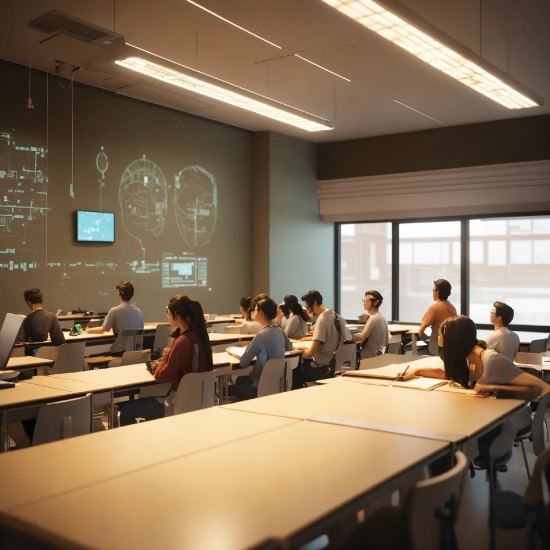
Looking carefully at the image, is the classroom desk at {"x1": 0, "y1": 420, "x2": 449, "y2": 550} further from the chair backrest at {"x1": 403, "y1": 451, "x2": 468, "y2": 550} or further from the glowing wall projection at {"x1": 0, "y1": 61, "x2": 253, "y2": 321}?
the glowing wall projection at {"x1": 0, "y1": 61, "x2": 253, "y2": 321}

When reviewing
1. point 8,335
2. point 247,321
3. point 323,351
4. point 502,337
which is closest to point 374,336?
point 323,351

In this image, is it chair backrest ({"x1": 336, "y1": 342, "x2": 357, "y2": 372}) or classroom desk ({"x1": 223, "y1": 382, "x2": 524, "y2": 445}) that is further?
chair backrest ({"x1": 336, "y1": 342, "x2": 357, "y2": 372})

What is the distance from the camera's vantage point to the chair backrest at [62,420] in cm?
309

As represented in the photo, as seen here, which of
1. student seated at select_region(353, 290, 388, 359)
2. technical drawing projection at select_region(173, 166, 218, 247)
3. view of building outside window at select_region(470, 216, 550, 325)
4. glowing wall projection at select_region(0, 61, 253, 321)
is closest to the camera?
student seated at select_region(353, 290, 388, 359)

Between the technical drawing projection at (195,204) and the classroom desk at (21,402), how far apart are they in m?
6.39

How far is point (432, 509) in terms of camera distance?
5.93 ft

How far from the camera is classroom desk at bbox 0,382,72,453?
Result: 3.34m

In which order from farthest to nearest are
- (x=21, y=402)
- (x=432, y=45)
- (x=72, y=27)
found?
(x=72, y=27), (x=432, y=45), (x=21, y=402)

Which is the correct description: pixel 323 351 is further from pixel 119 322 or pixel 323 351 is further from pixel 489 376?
pixel 489 376

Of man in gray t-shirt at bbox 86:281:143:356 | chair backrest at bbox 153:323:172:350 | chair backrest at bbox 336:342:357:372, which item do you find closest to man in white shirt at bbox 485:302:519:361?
chair backrest at bbox 336:342:357:372

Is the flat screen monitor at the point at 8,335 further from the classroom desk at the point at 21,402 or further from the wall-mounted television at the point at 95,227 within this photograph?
the wall-mounted television at the point at 95,227

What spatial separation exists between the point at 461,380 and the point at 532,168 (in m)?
7.61

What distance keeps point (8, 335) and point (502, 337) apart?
3.78 meters

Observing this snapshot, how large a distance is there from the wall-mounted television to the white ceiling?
5.63 ft
